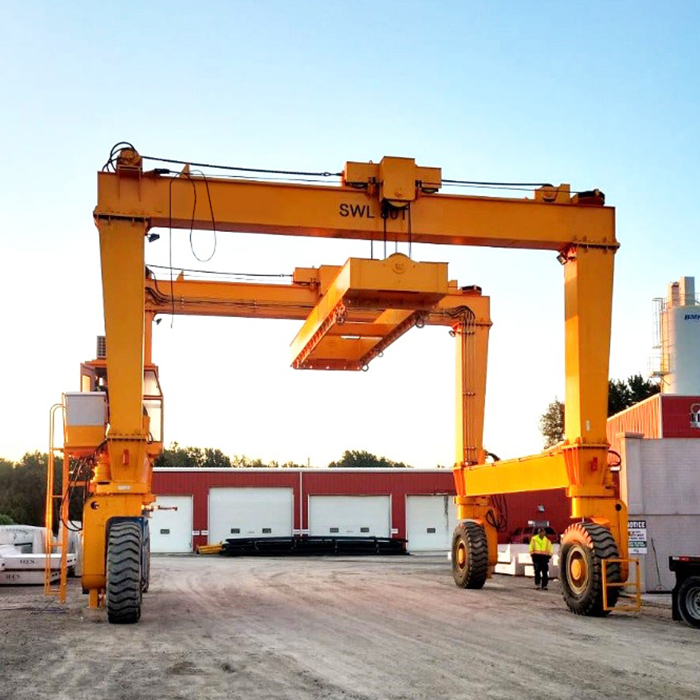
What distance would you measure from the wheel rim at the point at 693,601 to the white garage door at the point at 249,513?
31.9 meters

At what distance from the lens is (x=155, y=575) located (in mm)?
27750

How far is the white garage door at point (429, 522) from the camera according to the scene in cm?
4653

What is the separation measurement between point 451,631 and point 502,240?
7225mm

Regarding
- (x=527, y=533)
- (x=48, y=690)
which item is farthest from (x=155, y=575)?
(x=48, y=690)

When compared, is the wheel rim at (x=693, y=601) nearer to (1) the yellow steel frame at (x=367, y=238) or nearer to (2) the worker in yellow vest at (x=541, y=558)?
(1) the yellow steel frame at (x=367, y=238)

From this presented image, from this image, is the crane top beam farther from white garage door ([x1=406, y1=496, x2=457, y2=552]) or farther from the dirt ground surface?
white garage door ([x1=406, y1=496, x2=457, y2=552])

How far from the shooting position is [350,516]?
152ft

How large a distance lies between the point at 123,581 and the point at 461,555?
31.5 feet

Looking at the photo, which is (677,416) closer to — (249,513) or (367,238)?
(367,238)

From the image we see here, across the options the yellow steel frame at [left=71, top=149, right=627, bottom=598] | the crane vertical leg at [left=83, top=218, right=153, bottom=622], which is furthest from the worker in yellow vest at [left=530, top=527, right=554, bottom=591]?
the crane vertical leg at [left=83, top=218, right=153, bottom=622]

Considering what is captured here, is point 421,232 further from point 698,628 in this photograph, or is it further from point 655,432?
point 655,432

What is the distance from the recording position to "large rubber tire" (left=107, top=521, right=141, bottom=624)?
568 inches

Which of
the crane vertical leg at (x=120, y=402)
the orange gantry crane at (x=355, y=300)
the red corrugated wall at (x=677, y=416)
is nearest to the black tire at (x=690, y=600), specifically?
the orange gantry crane at (x=355, y=300)

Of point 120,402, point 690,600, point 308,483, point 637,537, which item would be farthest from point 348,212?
point 308,483
